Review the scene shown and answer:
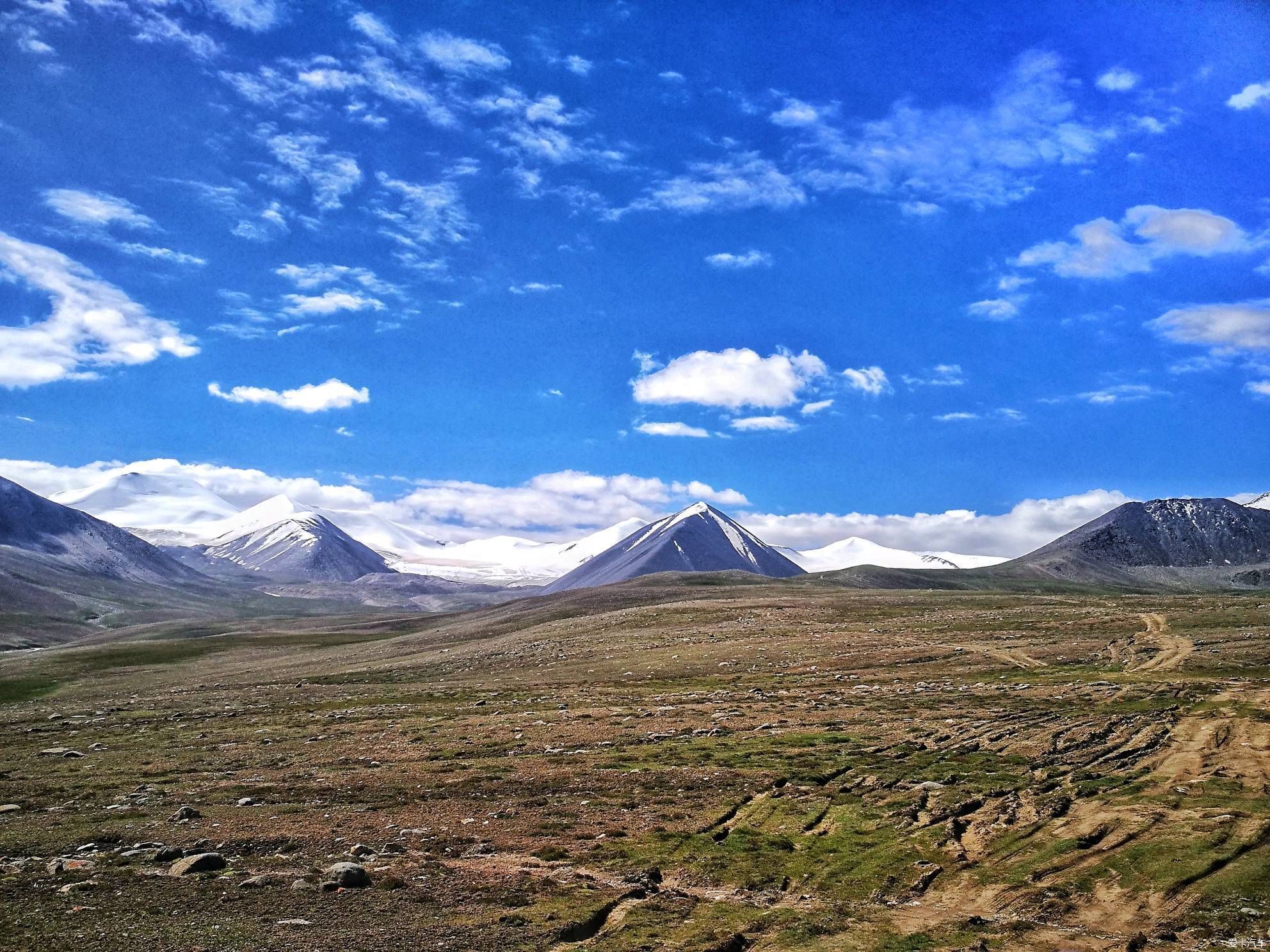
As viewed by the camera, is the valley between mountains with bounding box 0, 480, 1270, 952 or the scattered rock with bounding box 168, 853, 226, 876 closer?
the valley between mountains with bounding box 0, 480, 1270, 952

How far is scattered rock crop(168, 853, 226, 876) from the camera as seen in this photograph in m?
21.3

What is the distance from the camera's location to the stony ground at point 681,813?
1794 centimetres

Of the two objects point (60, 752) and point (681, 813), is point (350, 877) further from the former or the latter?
point (60, 752)

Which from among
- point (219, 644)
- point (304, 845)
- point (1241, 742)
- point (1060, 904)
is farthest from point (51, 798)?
point (219, 644)

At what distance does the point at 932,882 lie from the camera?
2048 cm

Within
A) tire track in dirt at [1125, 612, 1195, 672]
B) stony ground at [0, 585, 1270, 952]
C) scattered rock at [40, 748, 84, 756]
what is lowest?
scattered rock at [40, 748, 84, 756]

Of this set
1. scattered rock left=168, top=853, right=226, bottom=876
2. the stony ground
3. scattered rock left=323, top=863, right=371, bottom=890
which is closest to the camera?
the stony ground

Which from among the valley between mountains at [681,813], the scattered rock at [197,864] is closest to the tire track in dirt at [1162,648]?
the valley between mountains at [681,813]

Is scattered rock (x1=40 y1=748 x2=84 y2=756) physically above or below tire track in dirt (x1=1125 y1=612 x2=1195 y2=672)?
below

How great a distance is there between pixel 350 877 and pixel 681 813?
10.8 m

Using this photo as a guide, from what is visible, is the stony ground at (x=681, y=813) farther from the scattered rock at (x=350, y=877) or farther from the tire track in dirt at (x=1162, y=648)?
the tire track in dirt at (x=1162, y=648)

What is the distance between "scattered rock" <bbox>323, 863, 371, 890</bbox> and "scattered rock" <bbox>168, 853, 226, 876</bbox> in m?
3.32

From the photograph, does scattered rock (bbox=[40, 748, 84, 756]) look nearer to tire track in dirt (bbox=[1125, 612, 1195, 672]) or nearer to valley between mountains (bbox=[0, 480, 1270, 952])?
valley between mountains (bbox=[0, 480, 1270, 952])

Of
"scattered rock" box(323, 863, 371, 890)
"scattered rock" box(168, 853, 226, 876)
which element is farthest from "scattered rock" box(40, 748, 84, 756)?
"scattered rock" box(323, 863, 371, 890)
